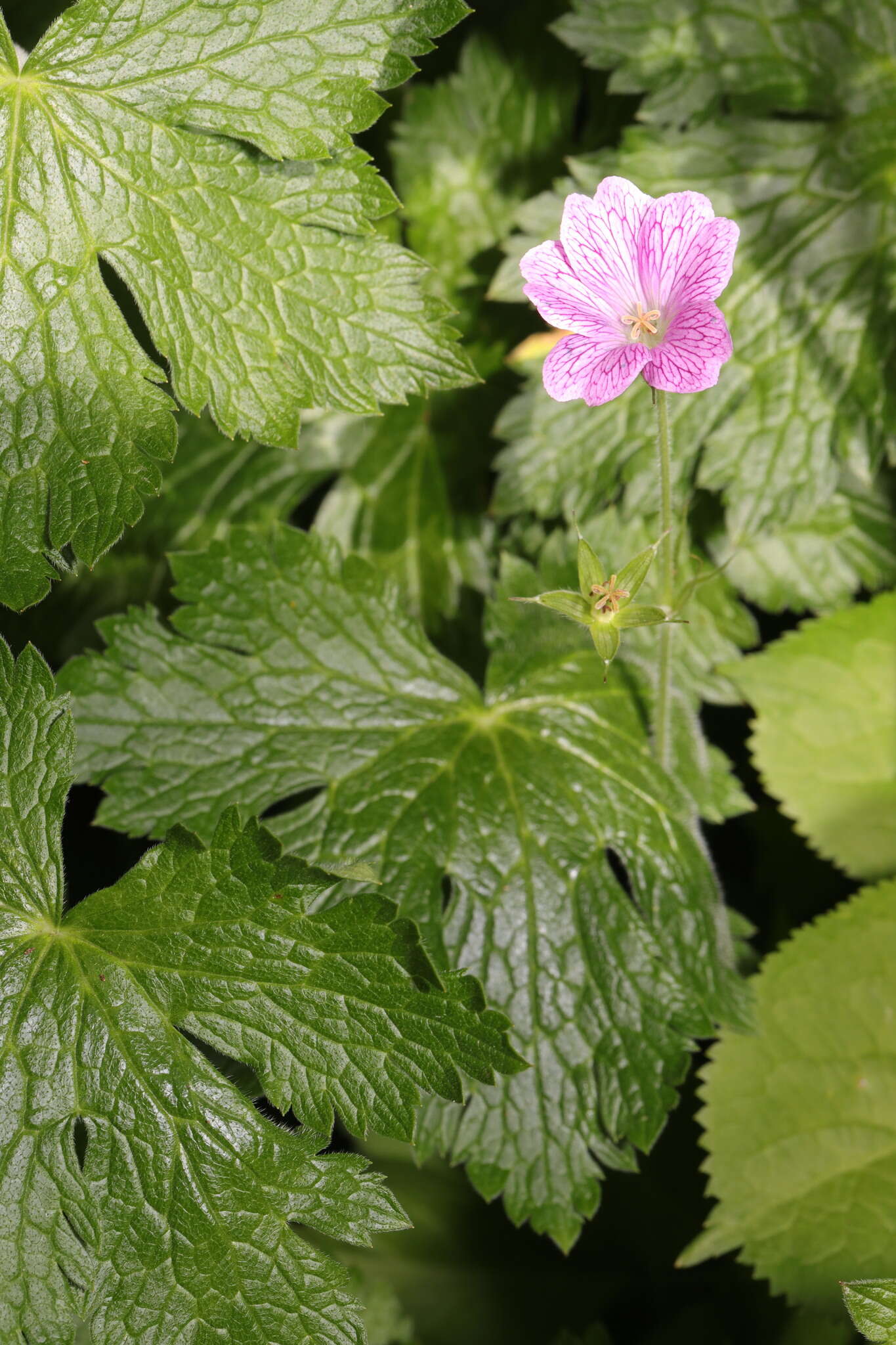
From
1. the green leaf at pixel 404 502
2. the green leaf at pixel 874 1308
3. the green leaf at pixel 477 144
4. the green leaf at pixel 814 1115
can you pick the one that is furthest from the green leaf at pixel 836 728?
the green leaf at pixel 477 144

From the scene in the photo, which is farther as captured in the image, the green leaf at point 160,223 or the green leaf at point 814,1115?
the green leaf at point 814,1115

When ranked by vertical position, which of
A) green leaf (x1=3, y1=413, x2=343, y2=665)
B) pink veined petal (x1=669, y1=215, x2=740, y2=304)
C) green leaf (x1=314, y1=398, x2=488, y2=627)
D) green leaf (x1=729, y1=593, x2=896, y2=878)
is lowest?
green leaf (x1=729, y1=593, x2=896, y2=878)

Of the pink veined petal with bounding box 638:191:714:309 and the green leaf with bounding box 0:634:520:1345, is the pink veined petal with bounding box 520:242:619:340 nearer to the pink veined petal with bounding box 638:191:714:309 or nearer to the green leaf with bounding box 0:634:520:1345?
the pink veined petal with bounding box 638:191:714:309

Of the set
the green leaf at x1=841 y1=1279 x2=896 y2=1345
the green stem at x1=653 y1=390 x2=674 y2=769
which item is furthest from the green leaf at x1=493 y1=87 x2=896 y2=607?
the green leaf at x1=841 y1=1279 x2=896 y2=1345

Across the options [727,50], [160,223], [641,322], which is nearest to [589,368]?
[641,322]

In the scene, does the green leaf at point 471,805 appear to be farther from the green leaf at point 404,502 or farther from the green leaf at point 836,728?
the green leaf at point 404,502

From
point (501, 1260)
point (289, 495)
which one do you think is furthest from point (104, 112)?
point (501, 1260)
